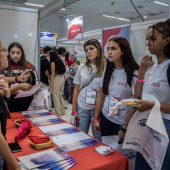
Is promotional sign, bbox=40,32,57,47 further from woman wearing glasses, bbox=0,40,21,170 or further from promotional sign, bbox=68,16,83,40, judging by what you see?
woman wearing glasses, bbox=0,40,21,170

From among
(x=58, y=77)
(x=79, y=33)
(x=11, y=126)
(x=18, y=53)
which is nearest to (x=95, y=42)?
(x=18, y=53)

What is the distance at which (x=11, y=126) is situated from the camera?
159 centimetres

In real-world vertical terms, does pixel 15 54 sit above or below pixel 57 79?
above

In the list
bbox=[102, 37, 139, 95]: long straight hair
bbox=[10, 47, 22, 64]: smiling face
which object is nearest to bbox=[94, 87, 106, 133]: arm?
bbox=[102, 37, 139, 95]: long straight hair

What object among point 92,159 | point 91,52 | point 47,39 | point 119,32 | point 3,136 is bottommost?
point 92,159

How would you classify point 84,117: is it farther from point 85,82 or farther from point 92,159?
point 92,159

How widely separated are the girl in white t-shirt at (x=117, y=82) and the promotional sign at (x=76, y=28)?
2.26 meters

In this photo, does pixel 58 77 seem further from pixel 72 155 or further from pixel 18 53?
pixel 72 155

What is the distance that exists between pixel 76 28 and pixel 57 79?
1.28 meters

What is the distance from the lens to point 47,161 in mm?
1001

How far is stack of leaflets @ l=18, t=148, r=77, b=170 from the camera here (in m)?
0.96

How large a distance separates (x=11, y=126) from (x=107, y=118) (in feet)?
2.84

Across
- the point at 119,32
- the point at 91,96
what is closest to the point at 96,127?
the point at 91,96

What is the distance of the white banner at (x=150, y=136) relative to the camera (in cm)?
100
